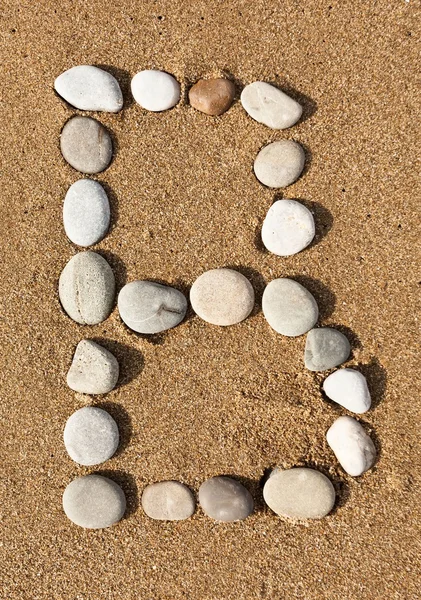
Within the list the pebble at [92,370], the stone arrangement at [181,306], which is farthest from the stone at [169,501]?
the pebble at [92,370]

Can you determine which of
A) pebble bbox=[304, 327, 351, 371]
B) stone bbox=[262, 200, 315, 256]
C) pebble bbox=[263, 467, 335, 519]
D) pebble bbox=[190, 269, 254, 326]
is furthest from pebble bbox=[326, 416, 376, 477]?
stone bbox=[262, 200, 315, 256]

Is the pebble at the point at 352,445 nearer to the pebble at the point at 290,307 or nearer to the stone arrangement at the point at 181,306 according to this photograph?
the stone arrangement at the point at 181,306

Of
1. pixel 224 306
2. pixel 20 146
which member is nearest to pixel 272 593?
pixel 224 306

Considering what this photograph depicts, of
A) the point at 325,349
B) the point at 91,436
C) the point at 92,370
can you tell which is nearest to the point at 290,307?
the point at 325,349

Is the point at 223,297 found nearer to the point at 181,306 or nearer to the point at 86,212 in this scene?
the point at 181,306

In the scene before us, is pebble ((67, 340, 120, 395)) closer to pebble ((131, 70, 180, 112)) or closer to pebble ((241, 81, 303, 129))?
pebble ((131, 70, 180, 112))

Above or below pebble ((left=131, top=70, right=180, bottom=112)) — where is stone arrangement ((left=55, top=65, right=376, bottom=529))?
below
